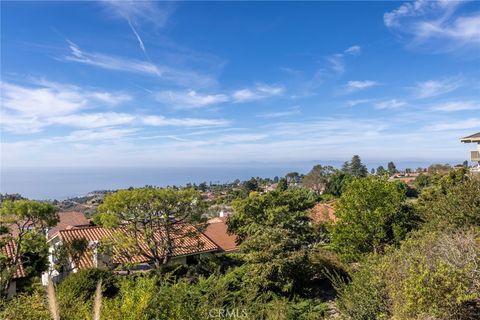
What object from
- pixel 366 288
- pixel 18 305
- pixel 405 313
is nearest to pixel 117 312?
pixel 18 305

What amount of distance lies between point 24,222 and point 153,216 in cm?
599

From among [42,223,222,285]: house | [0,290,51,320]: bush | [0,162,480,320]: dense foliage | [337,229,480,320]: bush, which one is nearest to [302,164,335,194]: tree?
[0,162,480,320]: dense foliage

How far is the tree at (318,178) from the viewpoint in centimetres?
7581

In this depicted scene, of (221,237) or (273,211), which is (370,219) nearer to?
(273,211)

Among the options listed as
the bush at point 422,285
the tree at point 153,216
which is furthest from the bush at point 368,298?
the tree at point 153,216

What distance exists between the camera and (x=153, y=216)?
1755cm

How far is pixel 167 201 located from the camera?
17.2 meters

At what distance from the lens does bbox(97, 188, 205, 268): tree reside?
16719 mm

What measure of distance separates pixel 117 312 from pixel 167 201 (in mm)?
11179

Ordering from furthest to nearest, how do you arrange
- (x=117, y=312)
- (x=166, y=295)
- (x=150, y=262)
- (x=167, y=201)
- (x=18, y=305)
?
(x=150, y=262) → (x=167, y=201) → (x=166, y=295) → (x=18, y=305) → (x=117, y=312)

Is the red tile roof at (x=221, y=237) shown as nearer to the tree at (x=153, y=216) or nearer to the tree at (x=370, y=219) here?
the tree at (x=153, y=216)

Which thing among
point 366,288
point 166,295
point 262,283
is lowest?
point 262,283

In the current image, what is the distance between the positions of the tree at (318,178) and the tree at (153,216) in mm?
59216

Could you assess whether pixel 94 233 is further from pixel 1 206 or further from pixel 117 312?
pixel 117 312
